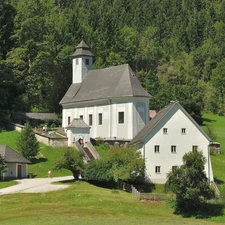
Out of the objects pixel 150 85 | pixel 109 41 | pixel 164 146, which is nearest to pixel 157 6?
pixel 109 41

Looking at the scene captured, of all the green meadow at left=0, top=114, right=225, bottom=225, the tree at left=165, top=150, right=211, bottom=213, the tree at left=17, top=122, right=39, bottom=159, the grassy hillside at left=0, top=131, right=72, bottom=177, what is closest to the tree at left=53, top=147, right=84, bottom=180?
the green meadow at left=0, top=114, right=225, bottom=225

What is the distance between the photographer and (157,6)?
18938 centimetres

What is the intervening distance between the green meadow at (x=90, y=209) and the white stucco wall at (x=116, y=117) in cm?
1726

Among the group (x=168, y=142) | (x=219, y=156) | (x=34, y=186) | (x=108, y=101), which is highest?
(x=108, y=101)

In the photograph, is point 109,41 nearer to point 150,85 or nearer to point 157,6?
point 150,85

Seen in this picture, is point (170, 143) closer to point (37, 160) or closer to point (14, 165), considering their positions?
point (37, 160)

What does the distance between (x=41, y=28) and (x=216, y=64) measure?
5957cm

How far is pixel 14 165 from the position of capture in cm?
5709

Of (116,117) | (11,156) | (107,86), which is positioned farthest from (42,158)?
(107,86)

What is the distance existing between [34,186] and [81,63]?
33951mm

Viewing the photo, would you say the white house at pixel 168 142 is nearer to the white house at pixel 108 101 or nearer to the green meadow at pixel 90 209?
the green meadow at pixel 90 209

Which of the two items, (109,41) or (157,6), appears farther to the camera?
(157,6)

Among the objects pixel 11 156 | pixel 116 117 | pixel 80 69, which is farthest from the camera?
pixel 80 69

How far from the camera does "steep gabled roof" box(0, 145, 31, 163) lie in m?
56.9
